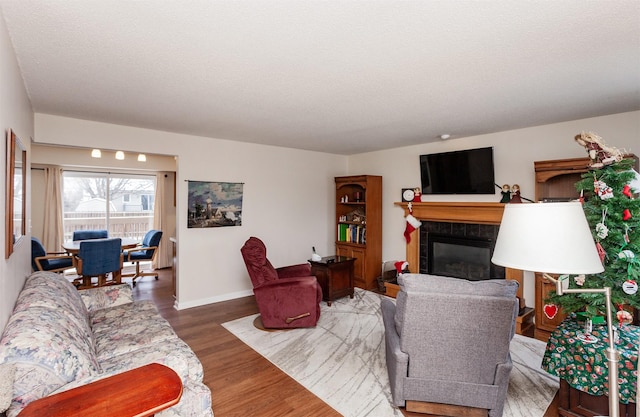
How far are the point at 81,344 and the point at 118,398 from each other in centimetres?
69

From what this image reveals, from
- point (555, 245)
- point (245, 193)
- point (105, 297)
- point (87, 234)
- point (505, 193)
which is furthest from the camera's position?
point (87, 234)

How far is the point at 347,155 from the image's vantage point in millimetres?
6180

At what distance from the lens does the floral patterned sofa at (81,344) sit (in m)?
1.30

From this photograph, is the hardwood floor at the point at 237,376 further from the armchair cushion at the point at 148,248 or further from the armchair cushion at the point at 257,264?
the armchair cushion at the point at 148,248

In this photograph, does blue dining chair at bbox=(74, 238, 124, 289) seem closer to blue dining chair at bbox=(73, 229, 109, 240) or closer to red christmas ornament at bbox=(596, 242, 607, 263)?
blue dining chair at bbox=(73, 229, 109, 240)

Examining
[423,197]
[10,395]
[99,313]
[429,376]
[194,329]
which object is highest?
[423,197]

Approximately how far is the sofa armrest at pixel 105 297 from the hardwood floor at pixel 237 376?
30.1 inches

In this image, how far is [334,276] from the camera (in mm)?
4520

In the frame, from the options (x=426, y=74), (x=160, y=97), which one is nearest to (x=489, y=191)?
(x=426, y=74)

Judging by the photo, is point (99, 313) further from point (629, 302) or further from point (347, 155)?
point (347, 155)

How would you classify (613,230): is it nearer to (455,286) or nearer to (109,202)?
(455,286)

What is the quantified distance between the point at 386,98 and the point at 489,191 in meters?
2.28

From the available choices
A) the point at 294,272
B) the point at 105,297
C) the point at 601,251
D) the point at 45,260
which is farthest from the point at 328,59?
the point at 45,260

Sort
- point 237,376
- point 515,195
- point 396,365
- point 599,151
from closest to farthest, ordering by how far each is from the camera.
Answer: point 396,365, point 599,151, point 237,376, point 515,195
